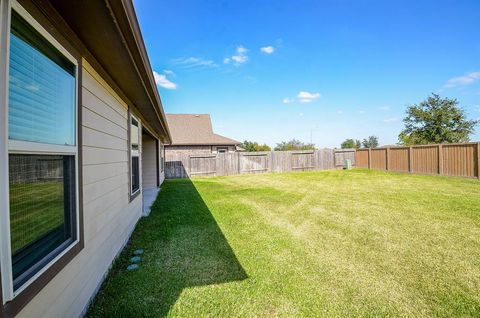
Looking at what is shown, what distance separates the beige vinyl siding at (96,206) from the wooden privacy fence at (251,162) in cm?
1133

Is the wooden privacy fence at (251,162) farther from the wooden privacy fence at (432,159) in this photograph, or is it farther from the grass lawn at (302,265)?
the grass lawn at (302,265)

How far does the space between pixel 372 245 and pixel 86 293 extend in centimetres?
364

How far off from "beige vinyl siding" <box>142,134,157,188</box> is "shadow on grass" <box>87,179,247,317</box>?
17.9 feet

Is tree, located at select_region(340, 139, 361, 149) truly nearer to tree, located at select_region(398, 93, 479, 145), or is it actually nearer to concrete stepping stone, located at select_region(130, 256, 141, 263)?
tree, located at select_region(398, 93, 479, 145)

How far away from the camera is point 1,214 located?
113 cm

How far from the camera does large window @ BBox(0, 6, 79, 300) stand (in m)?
1.26

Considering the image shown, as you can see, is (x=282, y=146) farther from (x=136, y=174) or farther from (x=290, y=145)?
(x=136, y=174)

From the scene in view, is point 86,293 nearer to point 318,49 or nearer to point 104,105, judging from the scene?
point 104,105

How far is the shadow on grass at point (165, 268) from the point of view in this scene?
7.27 feet

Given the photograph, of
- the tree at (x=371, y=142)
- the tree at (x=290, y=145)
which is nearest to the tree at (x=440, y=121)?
the tree at (x=290, y=145)

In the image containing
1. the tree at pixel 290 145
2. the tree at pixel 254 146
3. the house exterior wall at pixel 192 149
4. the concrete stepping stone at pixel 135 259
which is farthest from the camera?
the tree at pixel 290 145

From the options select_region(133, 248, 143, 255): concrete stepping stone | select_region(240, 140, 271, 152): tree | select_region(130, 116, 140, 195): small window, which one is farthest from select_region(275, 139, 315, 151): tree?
select_region(133, 248, 143, 255): concrete stepping stone

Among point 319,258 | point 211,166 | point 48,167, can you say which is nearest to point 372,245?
point 319,258

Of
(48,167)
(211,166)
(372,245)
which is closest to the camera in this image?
(48,167)
